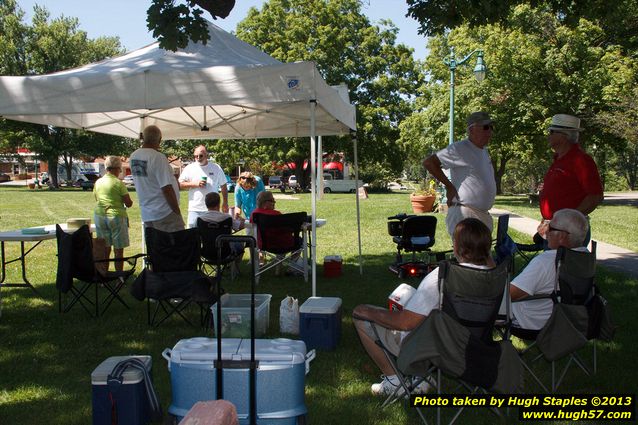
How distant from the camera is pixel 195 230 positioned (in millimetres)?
5039

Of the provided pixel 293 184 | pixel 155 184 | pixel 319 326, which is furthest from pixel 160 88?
pixel 293 184

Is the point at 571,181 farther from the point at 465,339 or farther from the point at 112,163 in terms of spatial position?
the point at 112,163

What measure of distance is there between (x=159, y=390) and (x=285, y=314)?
1515 mm

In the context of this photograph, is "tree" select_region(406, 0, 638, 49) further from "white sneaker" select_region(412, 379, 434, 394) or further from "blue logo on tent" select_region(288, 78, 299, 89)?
"white sneaker" select_region(412, 379, 434, 394)

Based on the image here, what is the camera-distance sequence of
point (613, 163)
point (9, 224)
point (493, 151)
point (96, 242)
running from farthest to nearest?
point (613, 163) → point (493, 151) → point (9, 224) → point (96, 242)

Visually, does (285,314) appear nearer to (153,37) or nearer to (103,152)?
(153,37)

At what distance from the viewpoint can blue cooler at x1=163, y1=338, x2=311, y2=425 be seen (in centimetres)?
285

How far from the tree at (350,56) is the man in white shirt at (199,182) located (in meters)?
27.6

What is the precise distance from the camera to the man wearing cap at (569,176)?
4.80 meters

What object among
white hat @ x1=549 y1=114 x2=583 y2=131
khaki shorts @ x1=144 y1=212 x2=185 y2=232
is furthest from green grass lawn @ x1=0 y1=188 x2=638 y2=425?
white hat @ x1=549 y1=114 x2=583 y2=131

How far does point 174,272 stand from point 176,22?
2358mm

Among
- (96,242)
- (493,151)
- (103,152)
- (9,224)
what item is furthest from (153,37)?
(103,152)

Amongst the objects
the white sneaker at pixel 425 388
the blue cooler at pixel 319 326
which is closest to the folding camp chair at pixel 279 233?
the blue cooler at pixel 319 326

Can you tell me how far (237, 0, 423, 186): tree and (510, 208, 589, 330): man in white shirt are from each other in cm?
3165
